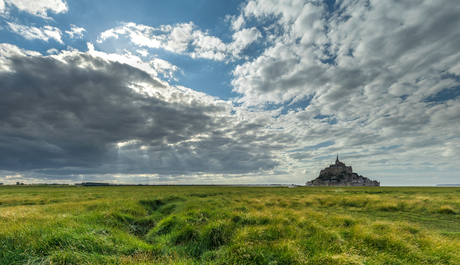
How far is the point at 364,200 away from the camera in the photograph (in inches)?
1021

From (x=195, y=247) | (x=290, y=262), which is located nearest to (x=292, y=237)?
(x=290, y=262)

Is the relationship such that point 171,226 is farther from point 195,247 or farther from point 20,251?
point 20,251

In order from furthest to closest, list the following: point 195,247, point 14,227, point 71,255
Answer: point 195,247 < point 14,227 < point 71,255

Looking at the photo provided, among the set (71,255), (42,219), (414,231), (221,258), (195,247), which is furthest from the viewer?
(414,231)

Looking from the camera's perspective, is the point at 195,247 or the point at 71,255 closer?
the point at 71,255

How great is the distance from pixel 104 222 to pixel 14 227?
4.31 m

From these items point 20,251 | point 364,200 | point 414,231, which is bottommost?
point 364,200

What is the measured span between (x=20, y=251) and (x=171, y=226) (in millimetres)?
6396

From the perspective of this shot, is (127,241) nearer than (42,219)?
Yes

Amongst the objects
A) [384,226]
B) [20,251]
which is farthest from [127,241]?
[384,226]

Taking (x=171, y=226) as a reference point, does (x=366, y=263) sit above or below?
above

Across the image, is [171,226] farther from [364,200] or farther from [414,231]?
[364,200]

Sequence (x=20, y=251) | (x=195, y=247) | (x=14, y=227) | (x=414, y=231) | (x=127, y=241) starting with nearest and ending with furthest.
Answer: (x=20, y=251)
(x=14, y=227)
(x=127, y=241)
(x=195, y=247)
(x=414, y=231)

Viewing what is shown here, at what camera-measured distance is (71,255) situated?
5.45 m
